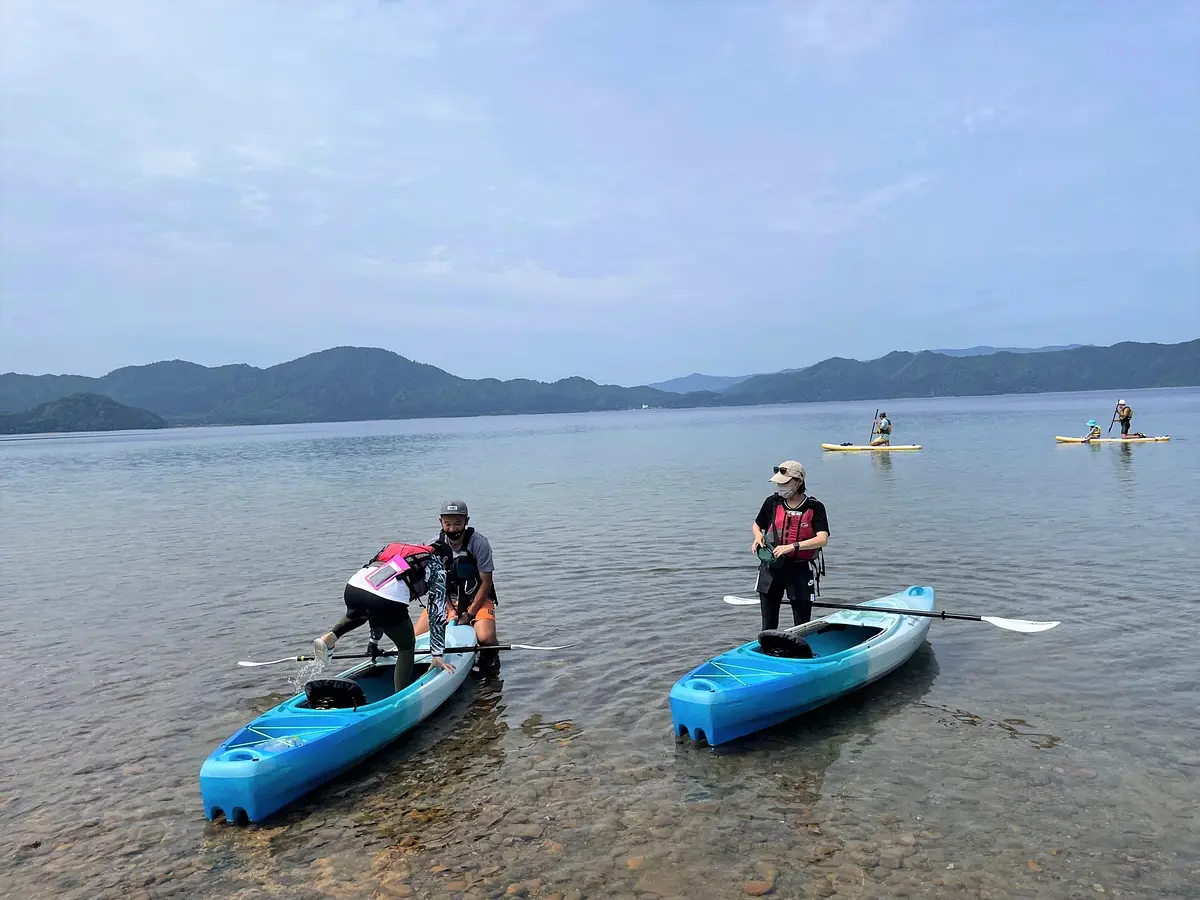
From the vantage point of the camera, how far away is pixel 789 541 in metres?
10.9

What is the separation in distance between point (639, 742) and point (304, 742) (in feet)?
12.5

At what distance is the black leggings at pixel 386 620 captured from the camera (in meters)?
9.03

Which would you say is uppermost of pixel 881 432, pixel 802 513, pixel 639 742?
pixel 802 513

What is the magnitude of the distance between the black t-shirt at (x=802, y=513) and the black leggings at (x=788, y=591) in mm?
676

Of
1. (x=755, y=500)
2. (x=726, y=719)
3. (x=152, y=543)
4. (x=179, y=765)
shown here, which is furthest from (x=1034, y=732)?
(x=152, y=543)

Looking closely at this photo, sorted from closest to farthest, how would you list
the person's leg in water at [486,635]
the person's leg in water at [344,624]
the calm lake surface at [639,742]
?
the calm lake surface at [639,742]
the person's leg in water at [344,624]
the person's leg in water at [486,635]

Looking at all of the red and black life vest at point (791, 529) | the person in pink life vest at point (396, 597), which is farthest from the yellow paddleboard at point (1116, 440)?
the person in pink life vest at point (396, 597)

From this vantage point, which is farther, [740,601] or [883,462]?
[883,462]

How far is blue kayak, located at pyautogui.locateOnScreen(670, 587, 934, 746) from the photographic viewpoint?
29.8 feet

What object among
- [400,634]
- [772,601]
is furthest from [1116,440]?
[400,634]

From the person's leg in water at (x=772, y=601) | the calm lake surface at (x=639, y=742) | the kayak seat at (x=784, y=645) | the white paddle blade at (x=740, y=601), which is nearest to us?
the calm lake surface at (x=639, y=742)

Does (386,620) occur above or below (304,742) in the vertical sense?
above

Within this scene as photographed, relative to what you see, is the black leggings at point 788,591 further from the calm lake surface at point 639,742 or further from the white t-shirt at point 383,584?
the white t-shirt at point 383,584

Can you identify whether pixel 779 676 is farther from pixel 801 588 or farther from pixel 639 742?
pixel 801 588
